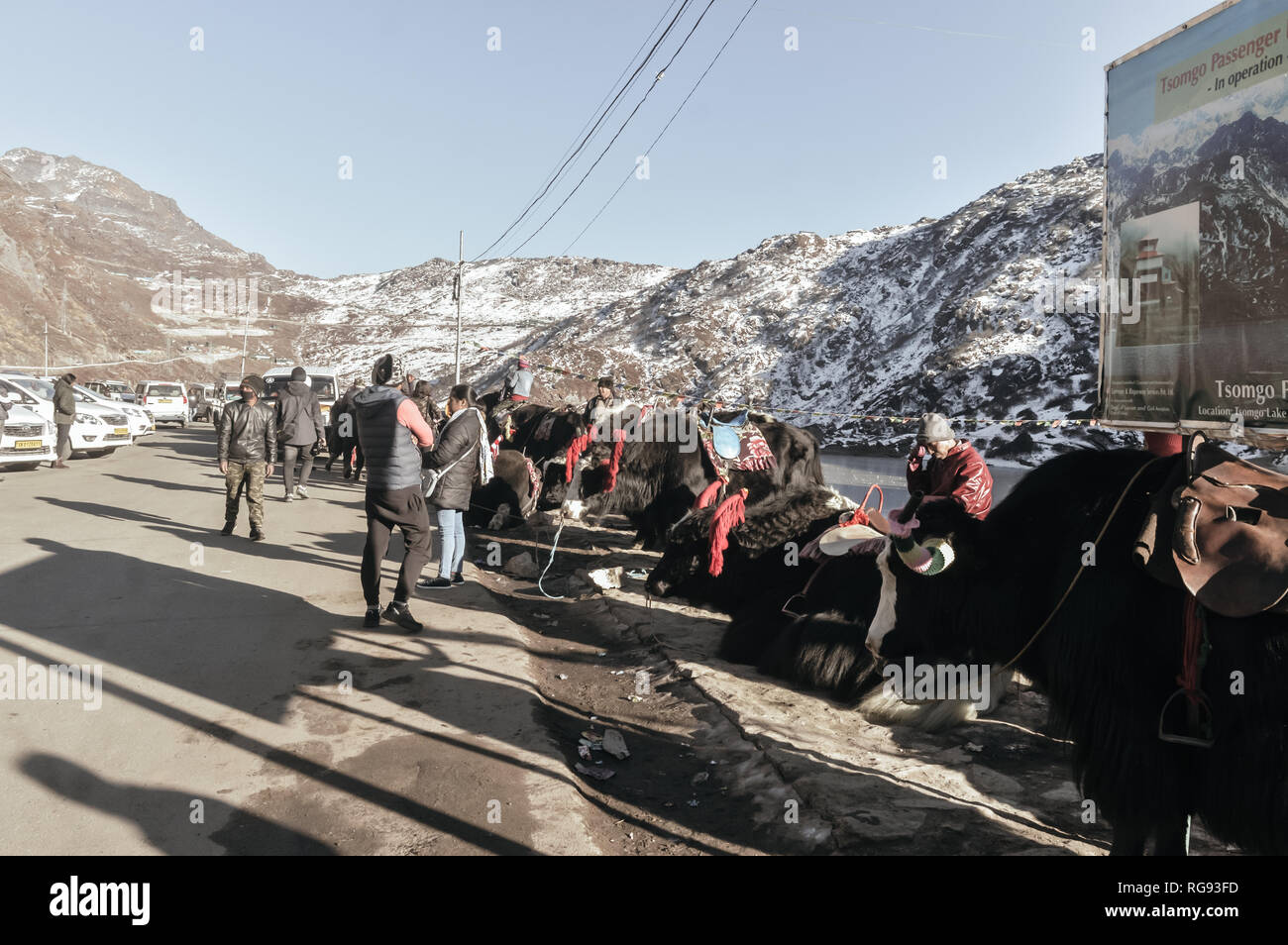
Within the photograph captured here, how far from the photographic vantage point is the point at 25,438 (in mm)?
14750

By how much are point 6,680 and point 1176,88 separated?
288 inches

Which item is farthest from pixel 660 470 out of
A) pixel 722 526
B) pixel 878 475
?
pixel 878 475

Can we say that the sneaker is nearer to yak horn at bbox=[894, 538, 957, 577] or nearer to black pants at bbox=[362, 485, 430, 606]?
black pants at bbox=[362, 485, 430, 606]

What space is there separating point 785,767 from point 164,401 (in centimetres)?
3794

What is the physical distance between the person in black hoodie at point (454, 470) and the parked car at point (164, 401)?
32.7 m

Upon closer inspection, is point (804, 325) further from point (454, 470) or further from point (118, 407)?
point (454, 470)

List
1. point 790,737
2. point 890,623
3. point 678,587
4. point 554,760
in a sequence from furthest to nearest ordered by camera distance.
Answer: point 678,587 < point 790,737 < point 554,760 < point 890,623

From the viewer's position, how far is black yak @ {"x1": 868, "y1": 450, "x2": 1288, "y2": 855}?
248cm

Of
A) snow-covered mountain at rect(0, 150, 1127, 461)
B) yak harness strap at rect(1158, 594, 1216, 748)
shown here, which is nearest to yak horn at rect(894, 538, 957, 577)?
yak harness strap at rect(1158, 594, 1216, 748)

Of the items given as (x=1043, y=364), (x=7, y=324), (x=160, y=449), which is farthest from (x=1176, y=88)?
(x=7, y=324)
